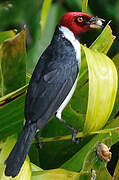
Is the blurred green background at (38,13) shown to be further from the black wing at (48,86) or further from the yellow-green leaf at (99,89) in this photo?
the yellow-green leaf at (99,89)

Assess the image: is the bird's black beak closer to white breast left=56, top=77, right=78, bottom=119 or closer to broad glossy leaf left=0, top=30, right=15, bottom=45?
white breast left=56, top=77, right=78, bottom=119

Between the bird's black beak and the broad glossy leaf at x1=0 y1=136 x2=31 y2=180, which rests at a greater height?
the bird's black beak

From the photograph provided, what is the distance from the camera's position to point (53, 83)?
6.31 feet

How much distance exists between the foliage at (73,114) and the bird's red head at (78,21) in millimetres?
50

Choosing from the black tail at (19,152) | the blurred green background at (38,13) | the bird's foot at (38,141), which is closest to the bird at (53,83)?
the black tail at (19,152)

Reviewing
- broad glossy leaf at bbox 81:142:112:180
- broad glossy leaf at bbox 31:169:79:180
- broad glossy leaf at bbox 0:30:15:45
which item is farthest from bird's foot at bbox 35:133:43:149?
broad glossy leaf at bbox 0:30:15:45

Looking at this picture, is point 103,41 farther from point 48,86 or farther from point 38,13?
point 38,13

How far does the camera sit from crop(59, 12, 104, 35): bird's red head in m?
2.10

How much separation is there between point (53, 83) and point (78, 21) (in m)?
0.33

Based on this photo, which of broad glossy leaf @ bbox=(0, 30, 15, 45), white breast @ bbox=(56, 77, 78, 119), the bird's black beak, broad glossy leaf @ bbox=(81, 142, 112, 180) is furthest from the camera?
broad glossy leaf @ bbox=(0, 30, 15, 45)

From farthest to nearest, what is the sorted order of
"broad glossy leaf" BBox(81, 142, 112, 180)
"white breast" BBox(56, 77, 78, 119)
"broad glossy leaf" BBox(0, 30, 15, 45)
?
"broad glossy leaf" BBox(0, 30, 15, 45)
"white breast" BBox(56, 77, 78, 119)
"broad glossy leaf" BBox(81, 142, 112, 180)

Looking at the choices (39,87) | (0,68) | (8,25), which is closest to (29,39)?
(8,25)

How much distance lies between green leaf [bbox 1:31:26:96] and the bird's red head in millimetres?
209

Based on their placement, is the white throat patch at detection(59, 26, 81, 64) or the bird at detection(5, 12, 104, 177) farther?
the white throat patch at detection(59, 26, 81, 64)
